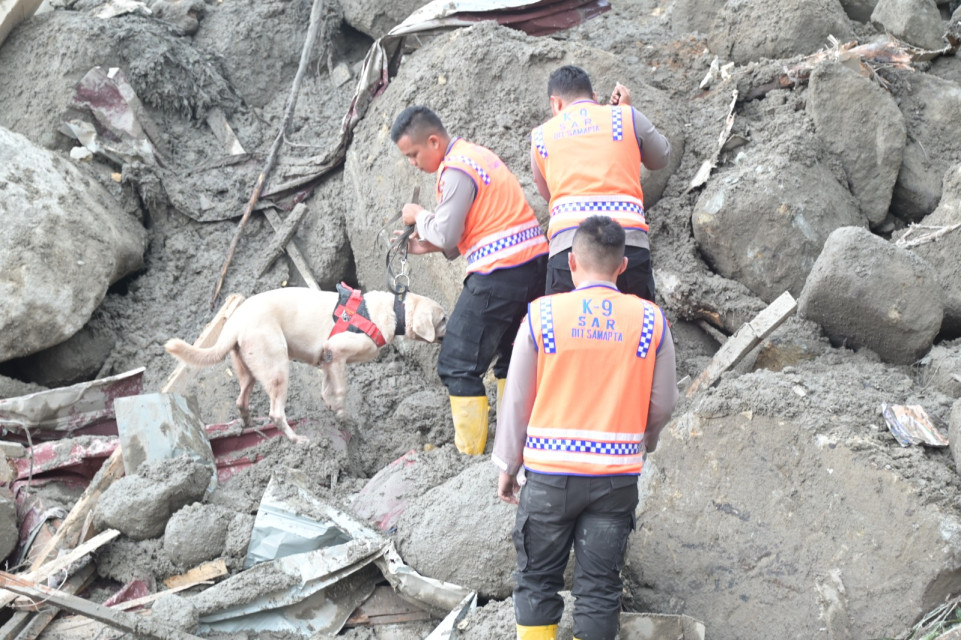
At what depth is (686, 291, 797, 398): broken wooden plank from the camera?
5414 millimetres

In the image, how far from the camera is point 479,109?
7.07 m

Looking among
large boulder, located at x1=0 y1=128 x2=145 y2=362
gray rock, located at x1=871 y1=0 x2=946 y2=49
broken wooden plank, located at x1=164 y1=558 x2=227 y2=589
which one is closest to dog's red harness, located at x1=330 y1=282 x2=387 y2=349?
broken wooden plank, located at x1=164 y1=558 x2=227 y2=589

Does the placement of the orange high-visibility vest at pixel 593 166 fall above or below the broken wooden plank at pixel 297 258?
above

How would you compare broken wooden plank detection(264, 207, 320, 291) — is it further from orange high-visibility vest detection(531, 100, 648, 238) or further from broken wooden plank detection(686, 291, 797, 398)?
broken wooden plank detection(686, 291, 797, 398)

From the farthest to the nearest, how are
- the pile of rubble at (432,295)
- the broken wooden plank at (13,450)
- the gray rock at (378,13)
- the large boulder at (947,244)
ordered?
the gray rock at (378,13)
the large boulder at (947,244)
the broken wooden plank at (13,450)
the pile of rubble at (432,295)

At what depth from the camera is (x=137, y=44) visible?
341 inches

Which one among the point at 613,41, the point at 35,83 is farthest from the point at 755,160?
the point at 35,83

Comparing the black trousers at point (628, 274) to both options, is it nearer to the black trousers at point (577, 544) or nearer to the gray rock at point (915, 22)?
the black trousers at point (577, 544)

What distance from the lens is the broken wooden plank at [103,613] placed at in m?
4.09

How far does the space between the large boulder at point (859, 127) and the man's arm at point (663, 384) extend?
3721mm

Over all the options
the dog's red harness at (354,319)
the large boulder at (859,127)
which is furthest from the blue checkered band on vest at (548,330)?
the large boulder at (859,127)

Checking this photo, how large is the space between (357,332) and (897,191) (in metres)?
4.34

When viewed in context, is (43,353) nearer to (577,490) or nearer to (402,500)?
(402,500)

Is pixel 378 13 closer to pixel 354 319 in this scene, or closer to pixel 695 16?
pixel 695 16
